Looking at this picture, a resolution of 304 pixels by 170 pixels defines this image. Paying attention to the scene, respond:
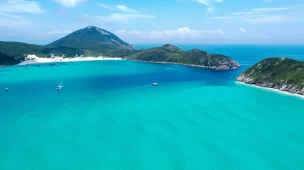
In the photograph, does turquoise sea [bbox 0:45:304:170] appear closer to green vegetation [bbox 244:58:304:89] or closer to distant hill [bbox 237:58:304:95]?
distant hill [bbox 237:58:304:95]

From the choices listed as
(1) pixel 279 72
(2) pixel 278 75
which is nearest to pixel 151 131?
(2) pixel 278 75

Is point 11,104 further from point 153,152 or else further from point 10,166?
point 153,152

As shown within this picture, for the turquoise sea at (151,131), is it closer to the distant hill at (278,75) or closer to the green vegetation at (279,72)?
the distant hill at (278,75)

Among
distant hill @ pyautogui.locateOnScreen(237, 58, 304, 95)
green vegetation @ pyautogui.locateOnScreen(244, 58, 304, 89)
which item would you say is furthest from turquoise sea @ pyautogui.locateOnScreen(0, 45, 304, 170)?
green vegetation @ pyautogui.locateOnScreen(244, 58, 304, 89)

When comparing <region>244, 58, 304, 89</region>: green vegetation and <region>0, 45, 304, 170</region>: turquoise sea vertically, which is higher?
<region>244, 58, 304, 89</region>: green vegetation

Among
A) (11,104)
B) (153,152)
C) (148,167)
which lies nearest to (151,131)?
(153,152)

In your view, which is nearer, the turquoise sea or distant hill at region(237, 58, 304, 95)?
the turquoise sea

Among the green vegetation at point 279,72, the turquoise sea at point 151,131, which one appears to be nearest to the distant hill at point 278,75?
the green vegetation at point 279,72

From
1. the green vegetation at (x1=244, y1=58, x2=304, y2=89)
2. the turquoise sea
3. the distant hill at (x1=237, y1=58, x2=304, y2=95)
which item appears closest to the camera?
the turquoise sea
